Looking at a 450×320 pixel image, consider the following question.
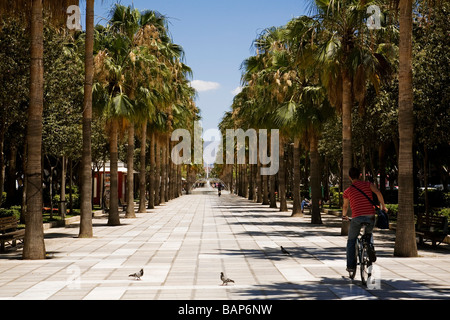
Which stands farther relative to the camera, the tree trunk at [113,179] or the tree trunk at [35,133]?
the tree trunk at [113,179]

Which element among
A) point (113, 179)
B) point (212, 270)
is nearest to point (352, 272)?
point (212, 270)

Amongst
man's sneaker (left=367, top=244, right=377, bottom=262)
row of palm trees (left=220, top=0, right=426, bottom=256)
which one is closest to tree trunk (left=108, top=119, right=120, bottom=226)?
row of palm trees (left=220, top=0, right=426, bottom=256)

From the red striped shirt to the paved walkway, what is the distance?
1.20 metres

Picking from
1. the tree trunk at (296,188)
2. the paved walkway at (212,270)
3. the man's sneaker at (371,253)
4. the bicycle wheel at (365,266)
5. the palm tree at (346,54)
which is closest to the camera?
the paved walkway at (212,270)

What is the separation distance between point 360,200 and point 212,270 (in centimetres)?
339

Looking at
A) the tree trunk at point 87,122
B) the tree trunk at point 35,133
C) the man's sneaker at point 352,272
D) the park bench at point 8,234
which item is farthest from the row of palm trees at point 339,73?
the park bench at point 8,234

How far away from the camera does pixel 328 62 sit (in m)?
20.5

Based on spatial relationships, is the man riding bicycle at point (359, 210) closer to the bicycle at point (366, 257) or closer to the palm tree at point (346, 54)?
the bicycle at point (366, 257)

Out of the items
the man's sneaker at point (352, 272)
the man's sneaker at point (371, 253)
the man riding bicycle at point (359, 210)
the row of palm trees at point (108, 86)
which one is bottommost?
the man's sneaker at point (352, 272)

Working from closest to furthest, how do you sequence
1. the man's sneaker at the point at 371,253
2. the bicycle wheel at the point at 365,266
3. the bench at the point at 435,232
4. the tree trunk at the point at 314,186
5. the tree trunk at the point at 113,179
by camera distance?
the man's sneaker at the point at 371,253 → the bicycle wheel at the point at 365,266 → the bench at the point at 435,232 → the tree trunk at the point at 113,179 → the tree trunk at the point at 314,186

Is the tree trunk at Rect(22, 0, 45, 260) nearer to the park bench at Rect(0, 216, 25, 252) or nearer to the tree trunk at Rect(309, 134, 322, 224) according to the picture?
the park bench at Rect(0, 216, 25, 252)

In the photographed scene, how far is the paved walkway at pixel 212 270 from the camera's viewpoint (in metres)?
9.16

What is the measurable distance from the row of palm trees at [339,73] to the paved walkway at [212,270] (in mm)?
2624

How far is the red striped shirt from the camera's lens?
394 inches
